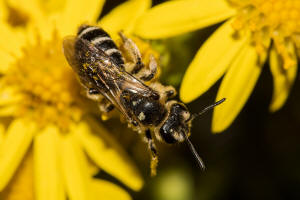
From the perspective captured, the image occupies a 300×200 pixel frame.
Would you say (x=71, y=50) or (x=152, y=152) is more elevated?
(x=71, y=50)

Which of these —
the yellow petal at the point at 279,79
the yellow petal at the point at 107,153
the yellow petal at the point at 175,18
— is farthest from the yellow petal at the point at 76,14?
the yellow petal at the point at 279,79

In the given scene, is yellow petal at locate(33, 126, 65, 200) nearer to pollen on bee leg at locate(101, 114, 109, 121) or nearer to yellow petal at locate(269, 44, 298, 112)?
pollen on bee leg at locate(101, 114, 109, 121)

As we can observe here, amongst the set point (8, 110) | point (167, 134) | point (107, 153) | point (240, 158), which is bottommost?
point (240, 158)

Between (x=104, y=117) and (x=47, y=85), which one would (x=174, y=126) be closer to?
(x=104, y=117)

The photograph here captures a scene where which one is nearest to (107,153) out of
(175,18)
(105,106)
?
(105,106)

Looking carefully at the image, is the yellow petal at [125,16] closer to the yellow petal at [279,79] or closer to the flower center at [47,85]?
the flower center at [47,85]

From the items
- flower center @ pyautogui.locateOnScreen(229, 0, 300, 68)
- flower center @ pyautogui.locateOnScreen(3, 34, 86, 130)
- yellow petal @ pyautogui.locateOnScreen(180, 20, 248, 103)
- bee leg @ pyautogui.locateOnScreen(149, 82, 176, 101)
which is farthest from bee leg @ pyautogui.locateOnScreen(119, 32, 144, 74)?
flower center @ pyautogui.locateOnScreen(229, 0, 300, 68)
